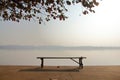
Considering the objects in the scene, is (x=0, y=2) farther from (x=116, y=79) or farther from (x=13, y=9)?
(x=116, y=79)

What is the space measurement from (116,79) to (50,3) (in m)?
5.57

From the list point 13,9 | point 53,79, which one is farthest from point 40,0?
point 53,79

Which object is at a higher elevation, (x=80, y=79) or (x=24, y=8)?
(x=24, y=8)

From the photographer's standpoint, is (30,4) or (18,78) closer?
(30,4)

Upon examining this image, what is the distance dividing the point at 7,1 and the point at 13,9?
0.85ft

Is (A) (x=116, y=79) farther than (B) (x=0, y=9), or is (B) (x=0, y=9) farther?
(A) (x=116, y=79)

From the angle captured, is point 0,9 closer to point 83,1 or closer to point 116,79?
point 83,1

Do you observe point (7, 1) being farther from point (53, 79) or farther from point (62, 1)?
point (53, 79)

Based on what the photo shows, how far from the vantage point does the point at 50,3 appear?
5090 mm

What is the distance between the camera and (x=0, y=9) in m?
5.20

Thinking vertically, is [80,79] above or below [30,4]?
below

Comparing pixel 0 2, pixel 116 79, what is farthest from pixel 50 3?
pixel 116 79

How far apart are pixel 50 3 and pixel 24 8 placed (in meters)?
0.51

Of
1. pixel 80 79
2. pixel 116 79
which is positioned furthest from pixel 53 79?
pixel 116 79
